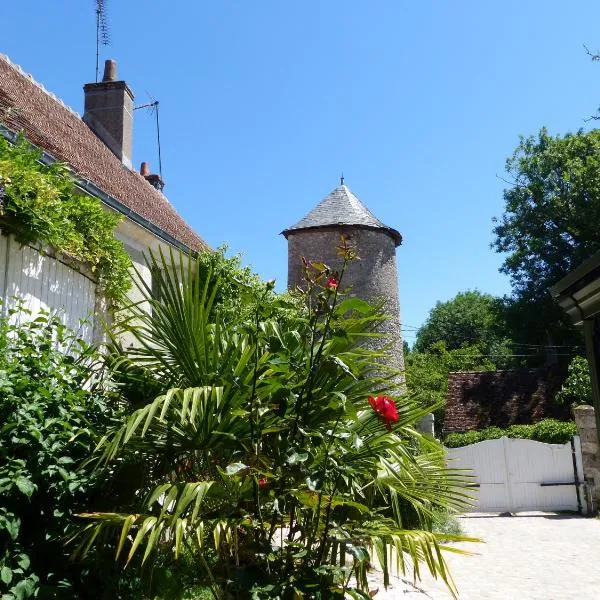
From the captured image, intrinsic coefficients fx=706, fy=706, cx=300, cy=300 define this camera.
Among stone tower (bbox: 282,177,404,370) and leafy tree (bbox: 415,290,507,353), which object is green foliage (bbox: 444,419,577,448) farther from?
leafy tree (bbox: 415,290,507,353)

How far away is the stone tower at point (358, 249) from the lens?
1950 cm

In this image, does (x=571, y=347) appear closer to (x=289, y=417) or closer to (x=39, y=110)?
(x=39, y=110)

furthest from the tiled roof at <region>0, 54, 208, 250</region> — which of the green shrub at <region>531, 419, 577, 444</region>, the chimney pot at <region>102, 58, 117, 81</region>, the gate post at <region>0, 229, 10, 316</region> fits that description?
the green shrub at <region>531, 419, 577, 444</region>

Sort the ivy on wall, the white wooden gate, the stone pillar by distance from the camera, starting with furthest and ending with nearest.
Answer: the white wooden gate < the stone pillar < the ivy on wall

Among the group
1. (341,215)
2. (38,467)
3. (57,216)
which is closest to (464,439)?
(341,215)

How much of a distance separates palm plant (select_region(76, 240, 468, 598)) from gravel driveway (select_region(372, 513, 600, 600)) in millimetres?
2784

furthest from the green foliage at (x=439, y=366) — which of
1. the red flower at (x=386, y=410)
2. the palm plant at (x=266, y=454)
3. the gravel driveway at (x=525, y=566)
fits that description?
the red flower at (x=386, y=410)

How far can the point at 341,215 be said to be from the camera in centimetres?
2023

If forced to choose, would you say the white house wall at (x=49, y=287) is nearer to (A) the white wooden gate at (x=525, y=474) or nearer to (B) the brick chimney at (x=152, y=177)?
(B) the brick chimney at (x=152, y=177)

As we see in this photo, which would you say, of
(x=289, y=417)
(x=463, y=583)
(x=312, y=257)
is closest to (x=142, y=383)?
(x=289, y=417)

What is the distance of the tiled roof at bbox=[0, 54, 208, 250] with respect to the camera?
25.8 ft

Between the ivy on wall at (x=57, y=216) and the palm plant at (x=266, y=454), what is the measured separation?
3.46 feet

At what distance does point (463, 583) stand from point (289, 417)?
15.0 ft

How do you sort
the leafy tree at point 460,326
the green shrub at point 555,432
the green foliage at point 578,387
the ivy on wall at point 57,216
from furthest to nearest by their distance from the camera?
the leafy tree at point 460,326 < the green foliage at point 578,387 < the green shrub at point 555,432 < the ivy on wall at point 57,216
